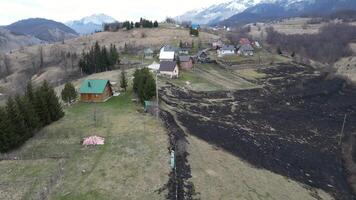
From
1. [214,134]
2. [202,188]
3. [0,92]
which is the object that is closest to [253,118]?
[214,134]

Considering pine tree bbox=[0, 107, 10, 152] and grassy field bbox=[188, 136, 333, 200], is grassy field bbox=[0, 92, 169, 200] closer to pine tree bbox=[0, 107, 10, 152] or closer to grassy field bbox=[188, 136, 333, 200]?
pine tree bbox=[0, 107, 10, 152]

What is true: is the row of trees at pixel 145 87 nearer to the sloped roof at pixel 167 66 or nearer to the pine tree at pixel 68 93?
the pine tree at pixel 68 93

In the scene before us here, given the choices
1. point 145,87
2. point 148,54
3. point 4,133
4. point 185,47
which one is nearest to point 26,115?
point 4,133

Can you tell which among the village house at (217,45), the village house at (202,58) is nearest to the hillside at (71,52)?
the village house at (217,45)

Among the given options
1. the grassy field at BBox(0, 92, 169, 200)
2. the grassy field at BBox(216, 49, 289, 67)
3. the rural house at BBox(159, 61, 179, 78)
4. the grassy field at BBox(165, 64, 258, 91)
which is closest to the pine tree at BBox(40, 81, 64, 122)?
the grassy field at BBox(0, 92, 169, 200)

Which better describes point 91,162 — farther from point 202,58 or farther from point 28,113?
point 202,58

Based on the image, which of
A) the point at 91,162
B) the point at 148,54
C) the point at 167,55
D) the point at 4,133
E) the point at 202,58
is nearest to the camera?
the point at 91,162

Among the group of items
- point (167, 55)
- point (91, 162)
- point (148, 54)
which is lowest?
point (91, 162)
